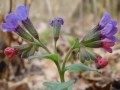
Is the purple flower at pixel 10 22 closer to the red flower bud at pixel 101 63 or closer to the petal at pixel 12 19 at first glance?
the petal at pixel 12 19

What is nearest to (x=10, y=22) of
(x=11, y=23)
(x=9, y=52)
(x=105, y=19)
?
(x=11, y=23)

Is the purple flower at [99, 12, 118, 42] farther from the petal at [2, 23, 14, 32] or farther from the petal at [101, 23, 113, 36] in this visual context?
the petal at [2, 23, 14, 32]

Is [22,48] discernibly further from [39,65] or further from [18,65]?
[39,65]

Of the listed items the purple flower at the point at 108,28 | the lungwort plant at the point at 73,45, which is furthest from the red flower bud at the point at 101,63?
the purple flower at the point at 108,28

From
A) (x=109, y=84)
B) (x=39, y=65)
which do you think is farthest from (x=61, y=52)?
(x=109, y=84)

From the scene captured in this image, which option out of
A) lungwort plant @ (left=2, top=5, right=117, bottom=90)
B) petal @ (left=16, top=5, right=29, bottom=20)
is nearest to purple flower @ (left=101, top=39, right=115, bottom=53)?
lungwort plant @ (left=2, top=5, right=117, bottom=90)

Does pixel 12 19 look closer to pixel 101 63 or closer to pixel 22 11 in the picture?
pixel 22 11
